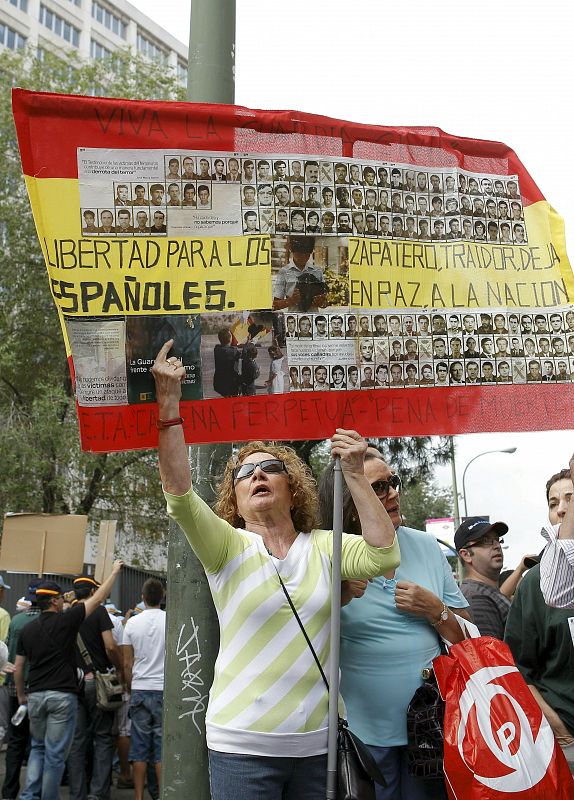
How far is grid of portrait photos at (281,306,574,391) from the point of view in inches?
142

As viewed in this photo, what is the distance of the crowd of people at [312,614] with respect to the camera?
289 centimetres

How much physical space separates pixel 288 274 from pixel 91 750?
7.55m

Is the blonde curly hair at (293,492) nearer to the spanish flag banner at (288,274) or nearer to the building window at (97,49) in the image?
the spanish flag banner at (288,274)

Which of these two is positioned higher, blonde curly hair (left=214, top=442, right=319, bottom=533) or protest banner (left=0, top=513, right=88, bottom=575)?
protest banner (left=0, top=513, right=88, bottom=575)

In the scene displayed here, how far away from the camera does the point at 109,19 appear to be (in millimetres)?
69375

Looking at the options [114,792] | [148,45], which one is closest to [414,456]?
[114,792]

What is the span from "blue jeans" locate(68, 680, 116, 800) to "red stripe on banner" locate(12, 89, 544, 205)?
6.54 meters

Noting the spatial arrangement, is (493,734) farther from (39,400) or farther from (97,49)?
(97,49)

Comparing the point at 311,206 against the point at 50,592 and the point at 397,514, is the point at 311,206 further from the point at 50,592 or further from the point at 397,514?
the point at 50,592

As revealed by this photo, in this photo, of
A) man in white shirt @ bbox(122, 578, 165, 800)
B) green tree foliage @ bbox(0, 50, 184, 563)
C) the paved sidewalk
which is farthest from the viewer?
green tree foliage @ bbox(0, 50, 184, 563)

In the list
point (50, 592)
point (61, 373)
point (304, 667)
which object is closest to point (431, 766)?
point (304, 667)

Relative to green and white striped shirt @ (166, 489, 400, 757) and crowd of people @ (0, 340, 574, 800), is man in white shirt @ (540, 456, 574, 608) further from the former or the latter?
green and white striped shirt @ (166, 489, 400, 757)

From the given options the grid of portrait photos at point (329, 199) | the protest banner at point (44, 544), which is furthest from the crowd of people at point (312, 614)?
the protest banner at point (44, 544)

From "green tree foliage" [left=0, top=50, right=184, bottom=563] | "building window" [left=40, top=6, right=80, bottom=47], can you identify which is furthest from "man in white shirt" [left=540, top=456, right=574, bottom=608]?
"building window" [left=40, top=6, right=80, bottom=47]
